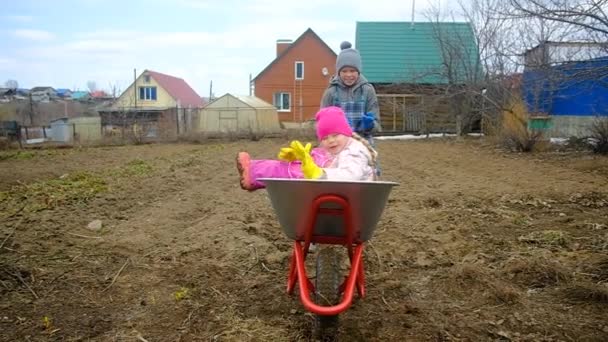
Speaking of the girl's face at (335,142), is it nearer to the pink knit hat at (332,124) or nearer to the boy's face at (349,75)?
the pink knit hat at (332,124)

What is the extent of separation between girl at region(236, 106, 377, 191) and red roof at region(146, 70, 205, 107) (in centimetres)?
4028

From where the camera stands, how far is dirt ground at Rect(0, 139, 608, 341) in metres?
2.64

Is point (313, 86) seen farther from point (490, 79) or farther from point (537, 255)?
point (537, 255)

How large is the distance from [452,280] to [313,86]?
1257 inches

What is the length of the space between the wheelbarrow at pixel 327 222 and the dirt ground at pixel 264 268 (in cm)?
29

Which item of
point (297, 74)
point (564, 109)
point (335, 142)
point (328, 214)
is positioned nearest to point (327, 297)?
point (328, 214)

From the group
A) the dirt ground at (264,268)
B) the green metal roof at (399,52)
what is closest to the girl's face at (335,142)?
the dirt ground at (264,268)

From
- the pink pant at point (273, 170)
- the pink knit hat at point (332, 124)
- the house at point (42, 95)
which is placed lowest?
the pink pant at point (273, 170)

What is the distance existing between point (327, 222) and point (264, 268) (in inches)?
51.5

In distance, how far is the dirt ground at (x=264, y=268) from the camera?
2.64 meters

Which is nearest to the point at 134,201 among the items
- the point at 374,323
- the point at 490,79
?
the point at 374,323

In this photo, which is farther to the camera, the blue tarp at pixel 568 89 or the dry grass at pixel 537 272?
the blue tarp at pixel 568 89

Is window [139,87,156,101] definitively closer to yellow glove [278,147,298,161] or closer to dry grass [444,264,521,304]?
dry grass [444,264,521,304]

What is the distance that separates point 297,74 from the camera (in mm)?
34656
